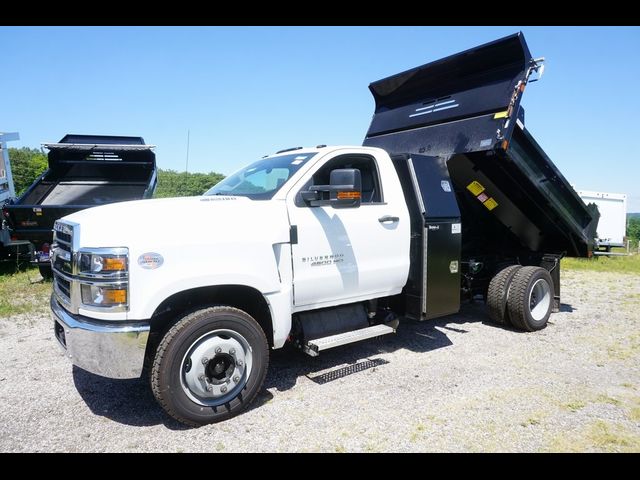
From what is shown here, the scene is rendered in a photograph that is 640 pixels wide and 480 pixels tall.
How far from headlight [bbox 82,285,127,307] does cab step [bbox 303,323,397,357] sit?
1745 mm

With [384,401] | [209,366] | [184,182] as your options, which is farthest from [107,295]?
[184,182]

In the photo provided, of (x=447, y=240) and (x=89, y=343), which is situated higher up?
(x=447, y=240)

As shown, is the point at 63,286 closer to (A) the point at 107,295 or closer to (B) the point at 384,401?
(A) the point at 107,295

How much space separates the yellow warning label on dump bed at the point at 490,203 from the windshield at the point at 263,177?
283 cm

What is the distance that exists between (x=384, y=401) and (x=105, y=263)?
2.53 metres

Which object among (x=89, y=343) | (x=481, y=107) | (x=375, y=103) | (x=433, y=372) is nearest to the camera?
(x=89, y=343)

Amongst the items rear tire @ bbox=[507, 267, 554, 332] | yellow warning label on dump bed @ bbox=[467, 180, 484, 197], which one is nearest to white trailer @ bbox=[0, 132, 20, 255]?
yellow warning label on dump bed @ bbox=[467, 180, 484, 197]

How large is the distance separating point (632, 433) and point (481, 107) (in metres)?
3.68

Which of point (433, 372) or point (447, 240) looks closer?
point (433, 372)

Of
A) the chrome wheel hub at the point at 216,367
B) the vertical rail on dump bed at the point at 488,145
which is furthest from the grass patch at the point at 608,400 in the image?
the chrome wheel hub at the point at 216,367
